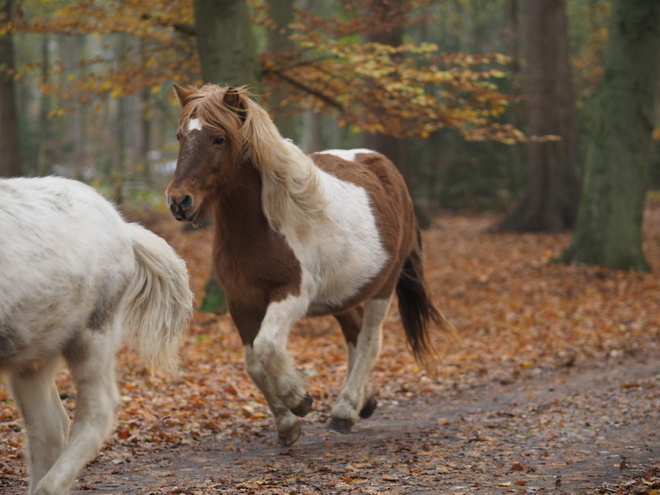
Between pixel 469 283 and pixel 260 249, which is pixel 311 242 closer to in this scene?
pixel 260 249

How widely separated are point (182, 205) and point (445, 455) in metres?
2.45

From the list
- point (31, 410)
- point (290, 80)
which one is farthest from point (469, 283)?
point (31, 410)

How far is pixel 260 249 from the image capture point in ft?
17.4

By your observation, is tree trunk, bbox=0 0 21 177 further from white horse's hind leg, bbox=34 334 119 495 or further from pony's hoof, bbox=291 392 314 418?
white horse's hind leg, bbox=34 334 119 495

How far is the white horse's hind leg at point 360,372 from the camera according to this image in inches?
238

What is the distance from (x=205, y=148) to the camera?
16.6 ft

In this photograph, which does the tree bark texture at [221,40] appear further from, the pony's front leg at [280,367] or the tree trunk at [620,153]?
the tree trunk at [620,153]

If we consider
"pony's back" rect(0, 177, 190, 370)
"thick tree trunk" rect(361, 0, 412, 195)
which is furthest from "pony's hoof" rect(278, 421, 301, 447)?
"thick tree trunk" rect(361, 0, 412, 195)

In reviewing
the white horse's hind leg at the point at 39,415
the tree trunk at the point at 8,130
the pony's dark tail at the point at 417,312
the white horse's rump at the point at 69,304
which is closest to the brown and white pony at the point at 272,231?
the white horse's rump at the point at 69,304

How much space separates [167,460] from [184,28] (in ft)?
22.6

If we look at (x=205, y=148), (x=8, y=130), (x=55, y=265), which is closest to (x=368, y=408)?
(x=205, y=148)

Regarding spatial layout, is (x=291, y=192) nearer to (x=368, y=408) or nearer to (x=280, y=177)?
(x=280, y=177)

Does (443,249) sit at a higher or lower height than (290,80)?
lower

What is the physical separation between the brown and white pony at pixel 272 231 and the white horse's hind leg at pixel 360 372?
1 cm
